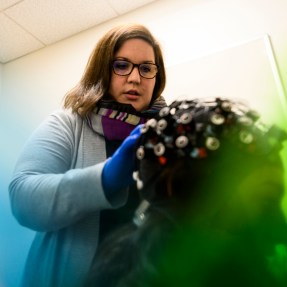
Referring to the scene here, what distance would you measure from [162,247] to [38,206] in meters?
0.18

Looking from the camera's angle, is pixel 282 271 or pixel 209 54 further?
pixel 209 54

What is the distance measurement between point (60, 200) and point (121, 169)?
0.32 feet

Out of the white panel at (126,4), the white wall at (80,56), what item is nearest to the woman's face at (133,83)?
the white wall at (80,56)

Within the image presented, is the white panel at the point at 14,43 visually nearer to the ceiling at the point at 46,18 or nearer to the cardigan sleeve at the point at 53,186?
the ceiling at the point at 46,18

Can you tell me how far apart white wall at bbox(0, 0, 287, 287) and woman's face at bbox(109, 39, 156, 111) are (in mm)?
128

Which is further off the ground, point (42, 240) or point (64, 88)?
point (64, 88)

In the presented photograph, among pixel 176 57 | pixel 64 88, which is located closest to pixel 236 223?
pixel 64 88

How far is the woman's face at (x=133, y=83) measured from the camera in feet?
1.65

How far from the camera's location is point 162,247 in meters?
0.34

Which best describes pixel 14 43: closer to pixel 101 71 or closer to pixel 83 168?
pixel 101 71

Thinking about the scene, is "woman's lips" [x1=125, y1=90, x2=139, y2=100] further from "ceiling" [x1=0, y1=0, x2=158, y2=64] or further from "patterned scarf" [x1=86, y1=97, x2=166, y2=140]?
"ceiling" [x1=0, y1=0, x2=158, y2=64]

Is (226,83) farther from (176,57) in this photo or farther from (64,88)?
(64,88)

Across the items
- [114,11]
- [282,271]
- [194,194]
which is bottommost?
[282,271]

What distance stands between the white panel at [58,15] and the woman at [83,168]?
1.64 feet
